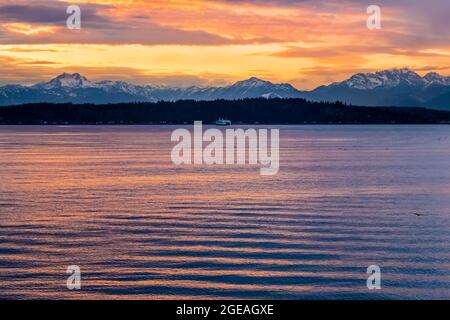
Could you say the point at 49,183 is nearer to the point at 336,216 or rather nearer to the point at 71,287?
the point at 336,216

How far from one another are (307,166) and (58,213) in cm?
4522

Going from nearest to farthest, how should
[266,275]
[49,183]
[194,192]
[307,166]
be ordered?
[266,275] < [194,192] < [49,183] < [307,166]

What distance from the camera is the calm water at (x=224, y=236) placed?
27.2 metres

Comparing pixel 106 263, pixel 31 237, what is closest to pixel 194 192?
pixel 31 237

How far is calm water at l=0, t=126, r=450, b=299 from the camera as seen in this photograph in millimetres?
27234

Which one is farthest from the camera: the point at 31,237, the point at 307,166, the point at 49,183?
the point at 307,166

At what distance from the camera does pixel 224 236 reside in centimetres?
3572

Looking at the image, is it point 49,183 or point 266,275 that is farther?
point 49,183

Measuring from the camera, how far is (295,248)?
33250 mm

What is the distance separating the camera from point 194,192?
55.8m
